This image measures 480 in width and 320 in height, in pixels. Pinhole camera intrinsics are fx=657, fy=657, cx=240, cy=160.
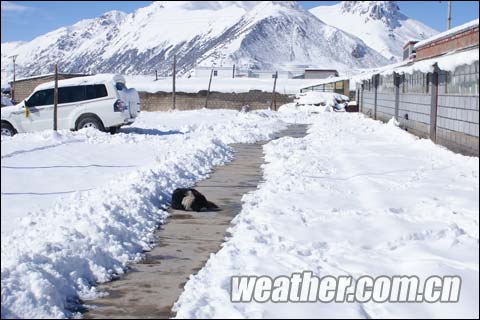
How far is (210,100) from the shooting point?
1929 inches

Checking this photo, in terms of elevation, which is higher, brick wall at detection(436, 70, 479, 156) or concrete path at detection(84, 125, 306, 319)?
brick wall at detection(436, 70, 479, 156)

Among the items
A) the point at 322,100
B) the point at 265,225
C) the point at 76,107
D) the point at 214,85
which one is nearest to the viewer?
the point at 265,225

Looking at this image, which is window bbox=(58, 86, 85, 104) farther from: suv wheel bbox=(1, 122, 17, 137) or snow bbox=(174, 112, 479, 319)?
snow bbox=(174, 112, 479, 319)

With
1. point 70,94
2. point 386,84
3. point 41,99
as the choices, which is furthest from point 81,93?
point 386,84

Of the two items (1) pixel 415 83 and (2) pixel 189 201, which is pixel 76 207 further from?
(1) pixel 415 83

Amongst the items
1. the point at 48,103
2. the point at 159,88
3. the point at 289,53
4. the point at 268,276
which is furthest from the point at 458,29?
the point at 289,53

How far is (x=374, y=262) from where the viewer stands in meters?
6.03

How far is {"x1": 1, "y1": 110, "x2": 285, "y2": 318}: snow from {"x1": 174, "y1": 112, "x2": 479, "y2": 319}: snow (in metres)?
1.04

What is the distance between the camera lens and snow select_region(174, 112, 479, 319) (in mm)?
4996

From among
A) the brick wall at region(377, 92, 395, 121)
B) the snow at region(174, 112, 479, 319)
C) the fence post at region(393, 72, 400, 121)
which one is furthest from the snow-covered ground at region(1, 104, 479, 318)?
the brick wall at region(377, 92, 395, 121)

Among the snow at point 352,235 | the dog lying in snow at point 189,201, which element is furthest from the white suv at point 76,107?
the dog lying in snow at point 189,201

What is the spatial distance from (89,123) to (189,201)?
1101cm

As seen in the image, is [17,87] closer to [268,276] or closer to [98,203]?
[98,203]

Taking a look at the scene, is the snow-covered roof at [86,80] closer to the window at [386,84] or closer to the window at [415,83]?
the window at [415,83]
